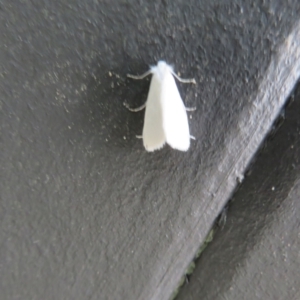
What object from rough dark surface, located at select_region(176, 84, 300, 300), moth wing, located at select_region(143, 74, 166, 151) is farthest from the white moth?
rough dark surface, located at select_region(176, 84, 300, 300)

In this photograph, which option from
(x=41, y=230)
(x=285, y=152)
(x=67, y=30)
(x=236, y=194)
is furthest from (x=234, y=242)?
(x=67, y=30)

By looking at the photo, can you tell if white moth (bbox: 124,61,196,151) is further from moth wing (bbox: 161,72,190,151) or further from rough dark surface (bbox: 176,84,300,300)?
rough dark surface (bbox: 176,84,300,300)

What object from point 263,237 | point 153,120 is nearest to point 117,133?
point 153,120

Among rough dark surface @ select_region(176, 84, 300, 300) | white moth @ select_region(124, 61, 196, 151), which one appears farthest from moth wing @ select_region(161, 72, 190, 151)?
rough dark surface @ select_region(176, 84, 300, 300)

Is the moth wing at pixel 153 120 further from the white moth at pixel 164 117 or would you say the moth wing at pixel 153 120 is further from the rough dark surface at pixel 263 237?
the rough dark surface at pixel 263 237

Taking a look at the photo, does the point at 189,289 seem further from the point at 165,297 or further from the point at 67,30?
the point at 67,30

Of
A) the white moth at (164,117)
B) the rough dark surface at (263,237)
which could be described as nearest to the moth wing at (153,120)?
the white moth at (164,117)

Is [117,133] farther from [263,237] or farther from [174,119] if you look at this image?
[263,237]
